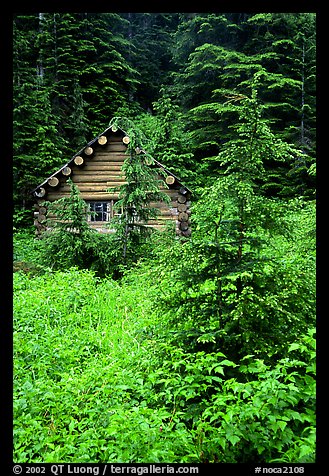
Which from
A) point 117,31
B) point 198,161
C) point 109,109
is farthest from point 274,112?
point 117,31

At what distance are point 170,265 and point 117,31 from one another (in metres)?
21.7

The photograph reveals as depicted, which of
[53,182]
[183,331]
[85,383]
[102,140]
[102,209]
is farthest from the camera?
[102,209]

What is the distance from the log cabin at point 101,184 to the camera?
45.7 ft

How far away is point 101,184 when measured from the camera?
47.2 feet

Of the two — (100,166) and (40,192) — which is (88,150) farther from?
(40,192)

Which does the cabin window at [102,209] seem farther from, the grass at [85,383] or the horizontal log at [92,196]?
the grass at [85,383]

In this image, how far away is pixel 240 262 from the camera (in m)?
3.72

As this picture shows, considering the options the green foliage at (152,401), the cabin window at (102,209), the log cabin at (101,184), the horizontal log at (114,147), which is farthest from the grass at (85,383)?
the horizontal log at (114,147)

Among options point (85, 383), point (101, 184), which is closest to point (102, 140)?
point (101, 184)

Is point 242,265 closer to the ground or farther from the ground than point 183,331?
farther from the ground

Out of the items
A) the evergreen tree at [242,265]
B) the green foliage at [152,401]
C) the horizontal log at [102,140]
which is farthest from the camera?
the horizontal log at [102,140]

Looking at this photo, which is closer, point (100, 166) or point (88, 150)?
point (88, 150)
